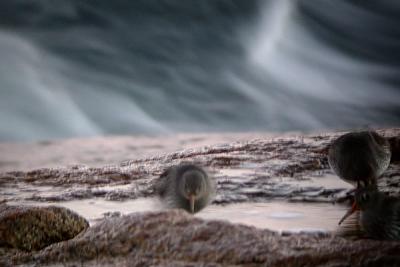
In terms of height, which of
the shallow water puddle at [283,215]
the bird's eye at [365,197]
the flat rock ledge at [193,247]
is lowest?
the flat rock ledge at [193,247]

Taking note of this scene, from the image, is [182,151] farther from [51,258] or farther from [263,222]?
[51,258]

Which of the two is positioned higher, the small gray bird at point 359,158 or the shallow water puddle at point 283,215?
the small gray bird at point 359,158

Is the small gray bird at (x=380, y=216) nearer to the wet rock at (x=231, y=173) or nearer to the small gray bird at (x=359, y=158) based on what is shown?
the small gray bird at (x=359, y=158)

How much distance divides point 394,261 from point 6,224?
5.34 feet

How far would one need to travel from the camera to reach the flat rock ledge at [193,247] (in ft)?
6.21

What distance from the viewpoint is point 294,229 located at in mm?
2285

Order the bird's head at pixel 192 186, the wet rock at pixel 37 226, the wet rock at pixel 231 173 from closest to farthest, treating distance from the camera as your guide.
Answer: the wet rock at pixel 37 226
the bird's head at pixel 192 186
the wet rock at pixel 231 173

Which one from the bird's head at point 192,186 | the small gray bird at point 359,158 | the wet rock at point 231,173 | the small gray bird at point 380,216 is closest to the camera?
the small gray bird at point 380,216

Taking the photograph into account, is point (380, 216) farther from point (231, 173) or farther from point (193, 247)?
point (231, 173)

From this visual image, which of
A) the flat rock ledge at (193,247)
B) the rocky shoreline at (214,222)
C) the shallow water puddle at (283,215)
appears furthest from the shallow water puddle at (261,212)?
the flat rock ledge at (193,247)

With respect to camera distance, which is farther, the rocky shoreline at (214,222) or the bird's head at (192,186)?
the bird's head at (192,186)

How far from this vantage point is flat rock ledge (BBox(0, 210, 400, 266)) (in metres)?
1.89

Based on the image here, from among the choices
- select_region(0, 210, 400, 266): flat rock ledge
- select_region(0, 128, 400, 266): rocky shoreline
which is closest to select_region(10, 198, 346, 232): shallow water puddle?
select_region(0, 128, 400, 266): rocky shoreline

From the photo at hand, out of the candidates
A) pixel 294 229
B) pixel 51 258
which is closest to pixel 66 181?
pixel 51 258
